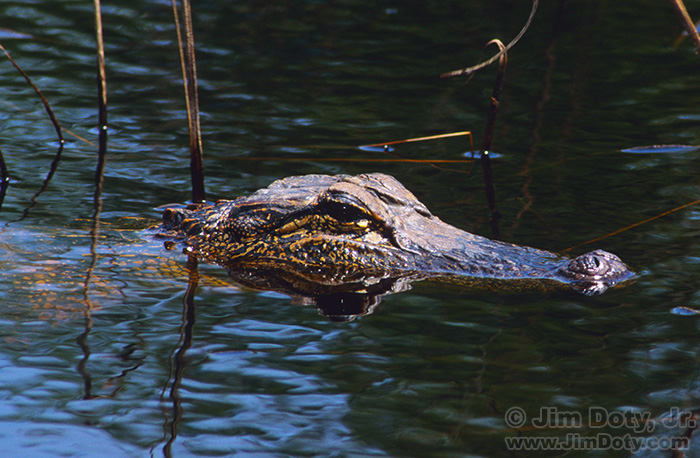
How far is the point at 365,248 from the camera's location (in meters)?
4.77

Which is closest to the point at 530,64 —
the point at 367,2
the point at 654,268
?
the point at 367,2

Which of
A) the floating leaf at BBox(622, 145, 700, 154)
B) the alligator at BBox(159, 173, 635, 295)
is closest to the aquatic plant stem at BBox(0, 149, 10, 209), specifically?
the alligator at BBox(159, 173, 635, 295)

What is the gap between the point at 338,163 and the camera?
6.73 m

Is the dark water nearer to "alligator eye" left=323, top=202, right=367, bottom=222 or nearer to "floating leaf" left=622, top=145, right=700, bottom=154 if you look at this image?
"floating leaf" left=622, top=145, right=700, bottom=154

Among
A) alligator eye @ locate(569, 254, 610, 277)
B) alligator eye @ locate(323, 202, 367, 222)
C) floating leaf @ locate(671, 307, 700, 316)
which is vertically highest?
alligator eye @ locate(323, 202, 367, 222)

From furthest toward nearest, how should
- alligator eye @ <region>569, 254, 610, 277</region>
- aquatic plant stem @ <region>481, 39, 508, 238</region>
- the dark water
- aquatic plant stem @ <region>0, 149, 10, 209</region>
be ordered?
aquatic plant stem @ <region>0, 149, 10, 209</region>, aquatic plant stem @ <region>481, 39, 508, 238</region>, alligator eye @ <region>569, 254, 610, 277</region>, the dark water

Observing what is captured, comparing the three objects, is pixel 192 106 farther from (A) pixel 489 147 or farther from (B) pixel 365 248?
(A) pixel 489 147

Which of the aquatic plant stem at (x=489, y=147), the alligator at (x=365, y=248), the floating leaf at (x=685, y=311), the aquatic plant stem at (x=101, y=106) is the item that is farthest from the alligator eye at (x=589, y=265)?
the aquatic plant stem at (x=101, y=106)

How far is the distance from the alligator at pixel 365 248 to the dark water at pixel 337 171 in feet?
0.57

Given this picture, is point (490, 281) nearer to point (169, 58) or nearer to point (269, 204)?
point (269, 204)

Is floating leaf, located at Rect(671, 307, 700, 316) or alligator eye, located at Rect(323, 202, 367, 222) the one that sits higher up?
alligator eye, located at Rect(323, 202, 367, 222)

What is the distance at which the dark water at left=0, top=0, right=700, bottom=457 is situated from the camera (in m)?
3.28

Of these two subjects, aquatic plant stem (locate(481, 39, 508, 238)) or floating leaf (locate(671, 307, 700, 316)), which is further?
aquatic plant stem (locate(481, 39, 508, 238))

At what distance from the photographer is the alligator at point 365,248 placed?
454 centimetres
